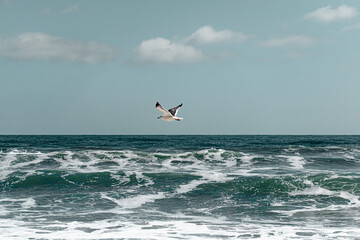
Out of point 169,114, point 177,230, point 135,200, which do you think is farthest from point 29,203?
point 177,230

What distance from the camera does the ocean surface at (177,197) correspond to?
10.1m

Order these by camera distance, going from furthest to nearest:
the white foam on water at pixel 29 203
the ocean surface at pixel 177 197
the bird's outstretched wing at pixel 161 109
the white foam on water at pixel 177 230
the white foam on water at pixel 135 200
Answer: the white foam on water at pixel 135 200 < the white foam on water at pixel 29 203 < the bird's outstretched wing at pixel 161 109 < the ocean surface at pixel 177 197 < the white foam on water at pixel 177 230

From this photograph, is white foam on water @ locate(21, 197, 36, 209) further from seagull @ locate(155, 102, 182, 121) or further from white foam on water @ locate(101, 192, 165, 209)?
seagull @ locate(155, 102, 182, 121)

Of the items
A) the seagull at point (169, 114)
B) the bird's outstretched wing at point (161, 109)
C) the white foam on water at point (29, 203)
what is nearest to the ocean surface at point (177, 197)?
the white foam on water at point (29, 203)

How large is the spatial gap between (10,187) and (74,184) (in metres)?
2.63

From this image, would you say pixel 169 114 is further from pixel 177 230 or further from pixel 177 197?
pixel 177 230

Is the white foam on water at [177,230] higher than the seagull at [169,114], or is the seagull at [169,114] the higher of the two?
the seagull at [169,114]

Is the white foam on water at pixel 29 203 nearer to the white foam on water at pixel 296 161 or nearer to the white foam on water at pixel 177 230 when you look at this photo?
the white foam on water at pixel 177 230

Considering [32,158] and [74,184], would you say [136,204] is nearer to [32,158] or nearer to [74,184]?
[74,184]

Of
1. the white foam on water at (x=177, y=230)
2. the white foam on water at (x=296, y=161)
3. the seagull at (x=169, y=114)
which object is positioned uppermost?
the seagull at (x=169, y=114)

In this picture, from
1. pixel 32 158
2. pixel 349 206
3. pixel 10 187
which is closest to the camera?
pixel 349 206

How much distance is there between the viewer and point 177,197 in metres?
15.0

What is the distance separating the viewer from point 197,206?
44.3 feet

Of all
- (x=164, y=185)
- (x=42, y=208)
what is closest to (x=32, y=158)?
(x=164, y=185)
